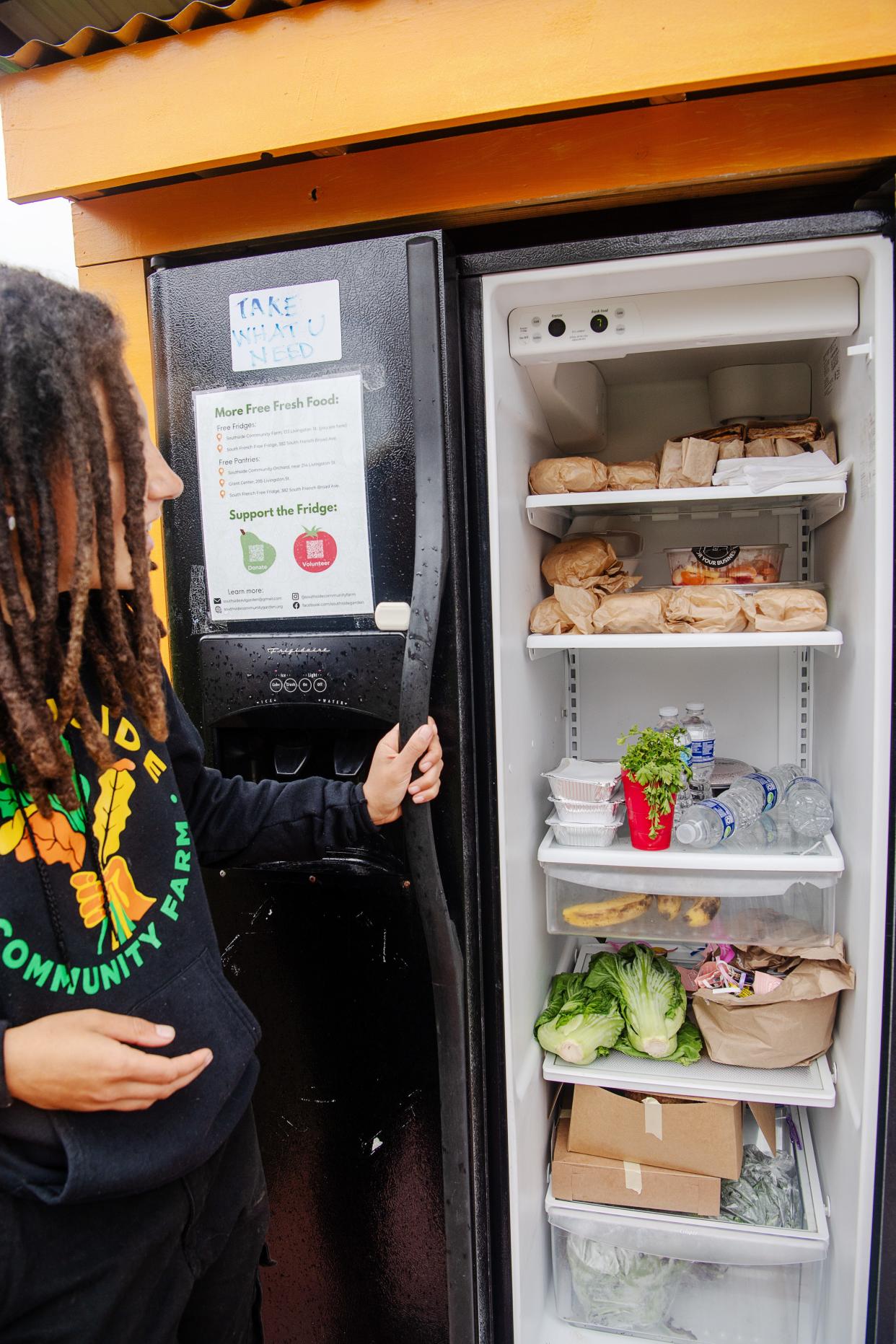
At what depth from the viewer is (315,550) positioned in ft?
4.48

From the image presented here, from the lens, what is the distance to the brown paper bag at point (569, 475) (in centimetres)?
159

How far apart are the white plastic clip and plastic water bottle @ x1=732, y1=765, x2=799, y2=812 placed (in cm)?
81

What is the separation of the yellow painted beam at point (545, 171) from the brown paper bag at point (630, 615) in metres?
0.66

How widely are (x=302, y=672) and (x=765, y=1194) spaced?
1.42 m

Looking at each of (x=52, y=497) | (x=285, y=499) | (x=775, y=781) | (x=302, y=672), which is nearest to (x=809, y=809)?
(x=775, y=781)

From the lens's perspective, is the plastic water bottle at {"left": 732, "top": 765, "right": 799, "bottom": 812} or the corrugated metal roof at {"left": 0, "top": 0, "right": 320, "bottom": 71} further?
the plastic water bottle at {"left": 732, "top": 765, "right": 799, "bottom": 812}

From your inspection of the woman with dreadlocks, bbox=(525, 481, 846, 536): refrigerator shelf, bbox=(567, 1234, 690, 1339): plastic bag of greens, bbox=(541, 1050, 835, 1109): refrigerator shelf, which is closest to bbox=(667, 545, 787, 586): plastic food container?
bbox=(525, 481, 846, 536): refrigerator shelf

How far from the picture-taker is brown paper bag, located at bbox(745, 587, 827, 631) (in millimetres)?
1496

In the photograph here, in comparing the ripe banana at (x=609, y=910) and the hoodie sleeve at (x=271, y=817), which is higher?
the hoodie sleeve at (x=271, y=817)

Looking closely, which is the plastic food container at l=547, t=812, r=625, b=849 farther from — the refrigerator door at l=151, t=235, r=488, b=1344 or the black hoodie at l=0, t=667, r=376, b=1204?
the black hoodie at l=0, t=667, r=376, b=1204

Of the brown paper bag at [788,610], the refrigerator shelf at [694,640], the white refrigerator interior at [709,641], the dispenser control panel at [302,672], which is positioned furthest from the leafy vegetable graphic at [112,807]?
the brown paper bag at [788,610]

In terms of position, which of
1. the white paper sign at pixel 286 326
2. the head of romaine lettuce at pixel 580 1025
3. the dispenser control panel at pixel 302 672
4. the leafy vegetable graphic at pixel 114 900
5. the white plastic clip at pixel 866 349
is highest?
the white paper sign at pixel 286 326

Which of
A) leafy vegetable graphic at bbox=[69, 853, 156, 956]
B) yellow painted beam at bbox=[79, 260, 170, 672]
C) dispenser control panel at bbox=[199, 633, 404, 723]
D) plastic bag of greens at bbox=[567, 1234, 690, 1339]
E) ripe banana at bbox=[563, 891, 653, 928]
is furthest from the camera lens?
plastic bag of greens at bbox=[567, 1234, 690, 1339]

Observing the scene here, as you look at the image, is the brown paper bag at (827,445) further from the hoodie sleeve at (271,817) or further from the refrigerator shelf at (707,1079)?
the refrigerator shelf at (707,1079)
